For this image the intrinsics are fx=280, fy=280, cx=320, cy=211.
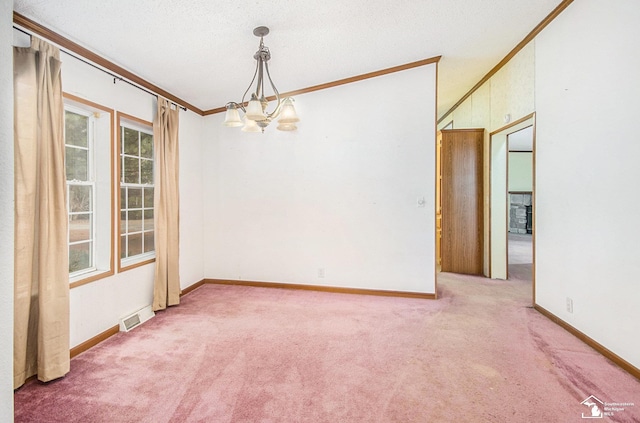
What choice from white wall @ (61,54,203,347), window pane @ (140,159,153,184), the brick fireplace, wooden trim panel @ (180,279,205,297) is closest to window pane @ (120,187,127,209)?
window pane @ (140,159,153,184)

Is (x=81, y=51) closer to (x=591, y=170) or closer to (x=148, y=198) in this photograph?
(x=148, y=198)

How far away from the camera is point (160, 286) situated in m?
3.22

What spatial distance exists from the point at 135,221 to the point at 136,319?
1.06 meters

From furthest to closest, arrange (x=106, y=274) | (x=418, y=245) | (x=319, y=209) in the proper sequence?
(x=319, y=209)
(x=418, y=245)
(x=106, y=274)

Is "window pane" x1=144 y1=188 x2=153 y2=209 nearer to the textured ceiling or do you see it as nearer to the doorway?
the textured ceiling

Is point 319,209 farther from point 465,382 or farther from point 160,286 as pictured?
point 465,382

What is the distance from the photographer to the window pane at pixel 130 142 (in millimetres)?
3039

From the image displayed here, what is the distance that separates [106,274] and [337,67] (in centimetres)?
330

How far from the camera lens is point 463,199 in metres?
4.61

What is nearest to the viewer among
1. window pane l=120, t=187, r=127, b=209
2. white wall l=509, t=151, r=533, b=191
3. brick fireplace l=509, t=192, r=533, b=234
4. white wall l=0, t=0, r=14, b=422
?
white wall l=0, t=0, r=14, b=422

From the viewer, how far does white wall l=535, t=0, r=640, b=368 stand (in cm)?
204

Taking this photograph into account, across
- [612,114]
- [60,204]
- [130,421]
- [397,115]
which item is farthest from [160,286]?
[612,114]

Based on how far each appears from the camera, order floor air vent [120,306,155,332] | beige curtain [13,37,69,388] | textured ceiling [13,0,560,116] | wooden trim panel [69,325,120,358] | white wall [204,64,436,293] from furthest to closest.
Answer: white wall [204,64,436,293], floor air vent [120,306,155,332], wooden trim panel [69,325,120,358], textured ceiling [13,0,560,116], beige curtain [13,37,69,388]

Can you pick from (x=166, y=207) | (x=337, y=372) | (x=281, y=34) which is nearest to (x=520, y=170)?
(x=281, y=34)
